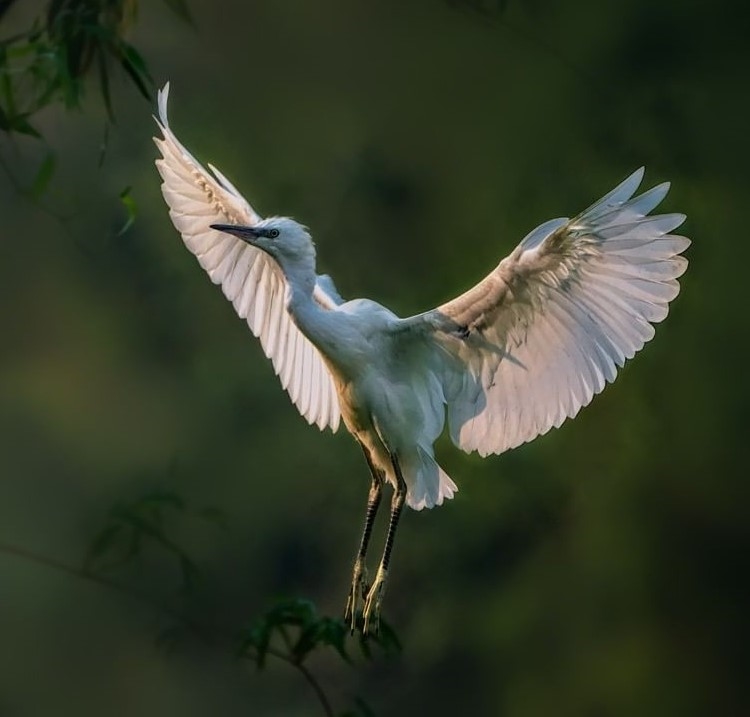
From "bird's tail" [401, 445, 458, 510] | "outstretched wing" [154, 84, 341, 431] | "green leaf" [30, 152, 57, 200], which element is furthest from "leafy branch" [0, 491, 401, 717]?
"green leaf" [30, 152, 57, 200]

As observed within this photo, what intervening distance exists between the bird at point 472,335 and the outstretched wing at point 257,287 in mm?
11

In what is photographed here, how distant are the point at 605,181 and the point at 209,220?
1796 millimetres

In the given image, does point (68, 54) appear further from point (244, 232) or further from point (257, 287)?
point (244, 232)

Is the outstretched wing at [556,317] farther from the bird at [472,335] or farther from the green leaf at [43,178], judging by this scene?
the green leaf at [43,178]

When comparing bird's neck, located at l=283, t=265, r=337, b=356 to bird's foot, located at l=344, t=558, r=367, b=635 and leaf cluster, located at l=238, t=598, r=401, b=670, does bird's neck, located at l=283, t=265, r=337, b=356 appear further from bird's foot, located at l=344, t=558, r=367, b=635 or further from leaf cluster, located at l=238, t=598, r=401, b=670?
leaf cluster, located at l=238, t=598, r=401, b=670

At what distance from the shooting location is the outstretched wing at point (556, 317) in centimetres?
172

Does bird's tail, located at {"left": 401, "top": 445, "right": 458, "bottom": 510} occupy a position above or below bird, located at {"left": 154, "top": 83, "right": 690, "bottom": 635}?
below

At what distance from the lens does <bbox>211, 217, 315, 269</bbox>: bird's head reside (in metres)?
1.87

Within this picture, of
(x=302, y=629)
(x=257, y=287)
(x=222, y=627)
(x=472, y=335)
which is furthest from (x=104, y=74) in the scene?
(x=222, y=627)

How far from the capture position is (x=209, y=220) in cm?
215

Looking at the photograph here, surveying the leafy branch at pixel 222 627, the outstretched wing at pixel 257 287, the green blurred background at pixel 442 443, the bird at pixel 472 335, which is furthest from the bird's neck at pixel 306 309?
the green blurred background at pixel 442 443

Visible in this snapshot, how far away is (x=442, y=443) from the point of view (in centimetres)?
357

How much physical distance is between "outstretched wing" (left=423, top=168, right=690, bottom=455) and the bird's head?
0.58 feet

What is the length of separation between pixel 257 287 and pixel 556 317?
527 mm
